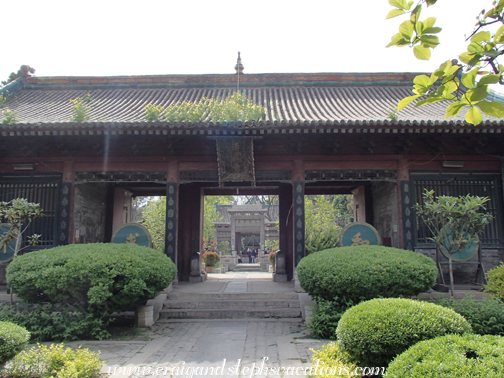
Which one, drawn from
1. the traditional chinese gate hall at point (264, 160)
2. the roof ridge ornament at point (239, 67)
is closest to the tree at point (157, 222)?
the roof ridge ornament at point (239, 67)

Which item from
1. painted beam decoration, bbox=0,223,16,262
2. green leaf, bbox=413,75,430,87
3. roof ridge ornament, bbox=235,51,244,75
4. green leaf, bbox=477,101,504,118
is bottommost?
painted beam decoration, bbox=0,223,16,262

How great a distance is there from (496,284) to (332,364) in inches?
165

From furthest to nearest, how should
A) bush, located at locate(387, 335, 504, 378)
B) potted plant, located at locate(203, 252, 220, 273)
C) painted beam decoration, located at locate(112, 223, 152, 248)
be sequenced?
potted plant, located at locate(203, 252, 220, 273)
painted beam decoration, located at locate(112, 223, 152, 248)
bush, located at locate(387, 335, 504, 378)

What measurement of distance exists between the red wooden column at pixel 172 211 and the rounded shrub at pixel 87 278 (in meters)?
2.30

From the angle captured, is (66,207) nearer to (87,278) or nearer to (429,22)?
(87,278)

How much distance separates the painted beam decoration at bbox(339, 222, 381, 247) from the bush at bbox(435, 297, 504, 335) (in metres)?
3.59

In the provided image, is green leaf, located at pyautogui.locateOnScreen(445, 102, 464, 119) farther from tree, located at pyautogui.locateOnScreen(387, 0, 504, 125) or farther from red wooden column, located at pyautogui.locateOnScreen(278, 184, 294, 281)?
red wooden column, located at pyautogui.locateOnScreen(278, 184, 294, 281)

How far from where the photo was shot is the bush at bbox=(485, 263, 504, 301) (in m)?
6.59

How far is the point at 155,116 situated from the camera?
873cm

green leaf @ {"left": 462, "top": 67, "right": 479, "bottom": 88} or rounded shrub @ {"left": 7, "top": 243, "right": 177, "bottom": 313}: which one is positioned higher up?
green leaf @ {"left": 462, "top": 67, "right": 479, "bottom": 88}

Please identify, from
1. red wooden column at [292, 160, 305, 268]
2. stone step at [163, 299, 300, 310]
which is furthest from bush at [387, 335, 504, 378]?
red wooden column at [292, 160, 305, 268]

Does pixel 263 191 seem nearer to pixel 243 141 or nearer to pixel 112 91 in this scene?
pixel 243 141

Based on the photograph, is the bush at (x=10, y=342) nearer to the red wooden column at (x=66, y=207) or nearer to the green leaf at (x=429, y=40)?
the green leaf at (x=429, y=40)

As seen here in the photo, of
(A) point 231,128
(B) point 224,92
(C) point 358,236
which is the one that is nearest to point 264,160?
(A) point 231,128
